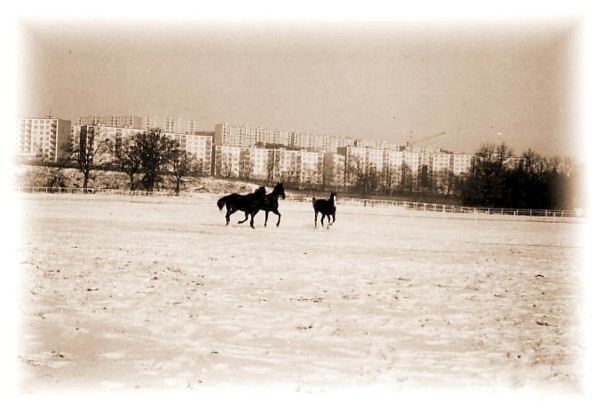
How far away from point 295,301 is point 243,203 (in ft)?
5.38

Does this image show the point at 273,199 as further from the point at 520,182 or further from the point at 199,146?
the point at 520,182

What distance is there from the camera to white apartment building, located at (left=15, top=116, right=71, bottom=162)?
11.9ft

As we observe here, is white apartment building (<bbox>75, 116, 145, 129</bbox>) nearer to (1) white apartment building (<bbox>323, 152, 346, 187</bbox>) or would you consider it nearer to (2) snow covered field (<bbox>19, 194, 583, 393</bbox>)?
(2) snow covered field (<bbox>19, 194, 583, 393</bbox>)

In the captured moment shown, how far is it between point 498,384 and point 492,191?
1.75 meters

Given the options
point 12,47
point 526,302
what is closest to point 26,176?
point 12,47

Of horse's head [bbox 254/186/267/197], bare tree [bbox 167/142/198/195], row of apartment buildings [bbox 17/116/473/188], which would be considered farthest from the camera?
horse's head [bbox 254/186/267/197]

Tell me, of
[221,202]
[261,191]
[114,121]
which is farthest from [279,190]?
[114,121]

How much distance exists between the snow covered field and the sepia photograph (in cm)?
2

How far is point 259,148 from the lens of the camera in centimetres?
379

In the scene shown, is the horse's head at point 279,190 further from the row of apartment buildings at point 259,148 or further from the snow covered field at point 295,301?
the snow covered field at point 295,301

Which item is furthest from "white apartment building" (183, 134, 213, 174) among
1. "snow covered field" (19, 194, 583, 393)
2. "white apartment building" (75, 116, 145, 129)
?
"snow covered field" (19, 194, 583, 393)

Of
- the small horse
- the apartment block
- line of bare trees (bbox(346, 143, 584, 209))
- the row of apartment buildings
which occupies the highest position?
the apartment block

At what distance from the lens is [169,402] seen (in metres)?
2.64

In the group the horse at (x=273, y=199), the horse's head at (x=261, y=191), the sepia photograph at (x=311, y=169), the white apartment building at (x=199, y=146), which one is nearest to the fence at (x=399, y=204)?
the sepia photograph at (x=311, y=169)
